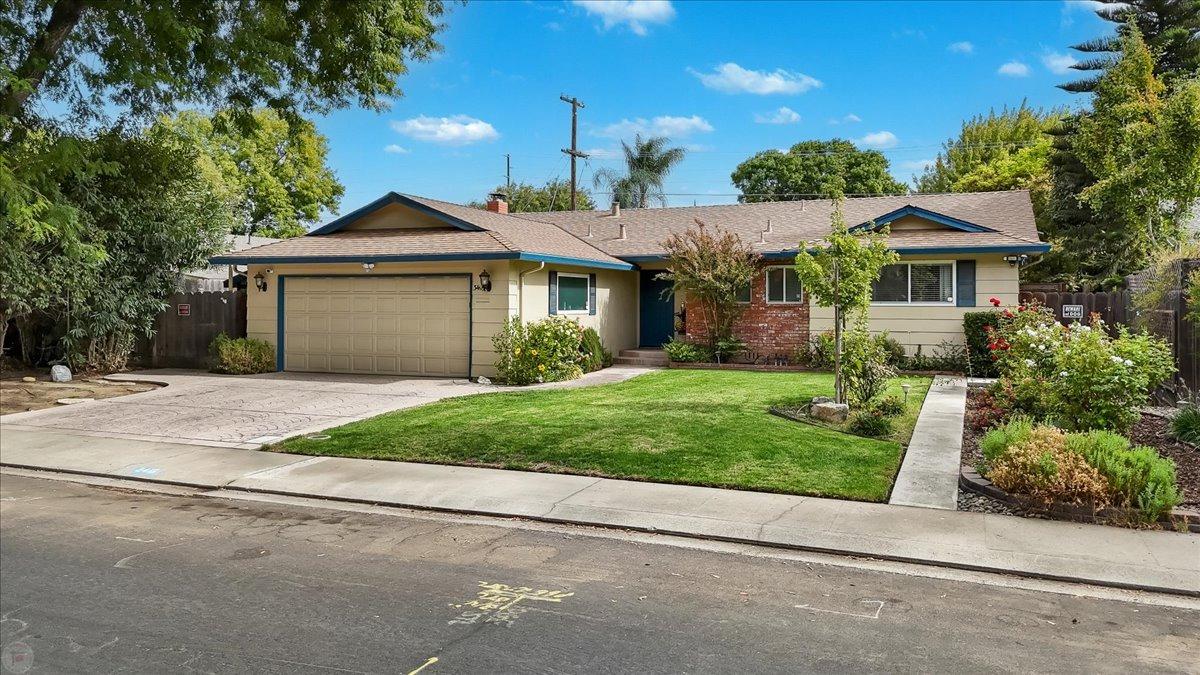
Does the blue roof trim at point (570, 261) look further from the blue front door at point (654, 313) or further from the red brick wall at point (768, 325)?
the red brick wall at point (768, 325)

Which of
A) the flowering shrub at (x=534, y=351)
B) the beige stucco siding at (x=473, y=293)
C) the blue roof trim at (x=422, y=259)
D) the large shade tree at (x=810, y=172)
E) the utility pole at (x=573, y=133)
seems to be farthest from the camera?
the large shade tree at (x=810, y=172)

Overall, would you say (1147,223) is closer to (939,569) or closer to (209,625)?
(939,569)

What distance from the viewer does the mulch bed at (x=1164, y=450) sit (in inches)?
310

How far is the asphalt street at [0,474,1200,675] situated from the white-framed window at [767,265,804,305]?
14309 millimetres

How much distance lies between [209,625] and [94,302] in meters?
16.6

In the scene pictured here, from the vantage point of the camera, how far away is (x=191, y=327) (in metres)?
20.6

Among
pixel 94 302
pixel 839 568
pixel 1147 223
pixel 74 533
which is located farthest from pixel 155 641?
pixel 1147 223

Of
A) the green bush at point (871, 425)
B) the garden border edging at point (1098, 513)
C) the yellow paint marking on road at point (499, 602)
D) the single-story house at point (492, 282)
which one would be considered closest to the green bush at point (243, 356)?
the single-story house at point (492, 282)

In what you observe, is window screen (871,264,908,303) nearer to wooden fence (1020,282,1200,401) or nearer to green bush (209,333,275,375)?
wooden fence (1020,282,1200,401)

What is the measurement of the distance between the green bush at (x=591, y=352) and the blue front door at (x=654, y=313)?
3195 millimetres

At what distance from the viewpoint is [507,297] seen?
57.6 ft

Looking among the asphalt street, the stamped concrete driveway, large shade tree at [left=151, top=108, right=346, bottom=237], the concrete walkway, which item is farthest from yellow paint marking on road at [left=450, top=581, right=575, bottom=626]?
large shade tree at [left=151, top=108, right=346, bottom=237]

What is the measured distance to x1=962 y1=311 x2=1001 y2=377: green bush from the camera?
1798 cm

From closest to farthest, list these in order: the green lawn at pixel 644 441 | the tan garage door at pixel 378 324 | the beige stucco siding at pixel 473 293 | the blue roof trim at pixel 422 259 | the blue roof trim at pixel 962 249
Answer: the green lawn at pixel 644 441 < the blue roof trim at pixel 422 259 < the beige stucco siding at pixel 473 293 < the blue roof trim at pixel 962 249 < the tan garage door at pixel 378 324
